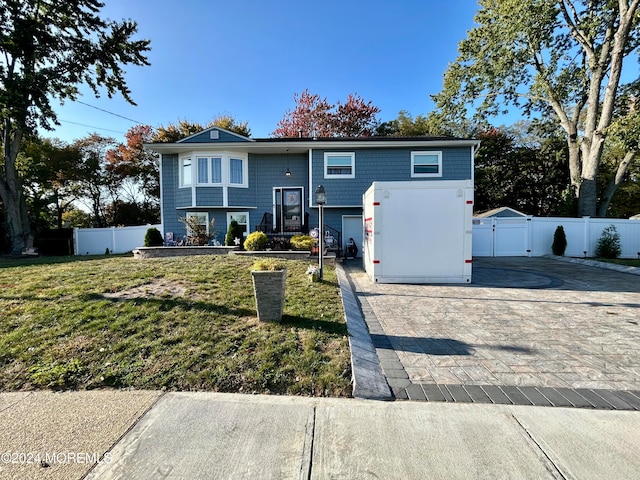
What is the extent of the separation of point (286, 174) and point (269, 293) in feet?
34.8

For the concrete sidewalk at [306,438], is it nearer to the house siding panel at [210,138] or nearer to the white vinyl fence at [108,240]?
the house siding panel at [210,138]

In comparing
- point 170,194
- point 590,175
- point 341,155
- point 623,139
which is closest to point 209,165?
point 170,194

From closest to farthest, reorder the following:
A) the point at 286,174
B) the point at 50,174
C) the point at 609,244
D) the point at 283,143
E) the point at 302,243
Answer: the point at 302,243 < the point at 609,244 < the point at 283,143 < the point at 286,174 < the point at 50,174

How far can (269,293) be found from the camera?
4.25 metres

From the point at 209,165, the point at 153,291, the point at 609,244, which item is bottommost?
the point at 153,291

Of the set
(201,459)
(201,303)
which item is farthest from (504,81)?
(201,459)

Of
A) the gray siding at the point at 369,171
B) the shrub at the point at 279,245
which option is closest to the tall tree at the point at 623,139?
the gray siding at the point at 369,171

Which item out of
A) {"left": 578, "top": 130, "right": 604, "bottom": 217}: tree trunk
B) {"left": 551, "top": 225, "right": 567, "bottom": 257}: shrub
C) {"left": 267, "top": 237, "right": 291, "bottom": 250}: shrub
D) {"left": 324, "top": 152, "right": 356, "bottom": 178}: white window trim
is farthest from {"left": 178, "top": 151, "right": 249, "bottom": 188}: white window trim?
{"left": 578, "top": 130, "right": 604, "bottom": 217}: tree trunk

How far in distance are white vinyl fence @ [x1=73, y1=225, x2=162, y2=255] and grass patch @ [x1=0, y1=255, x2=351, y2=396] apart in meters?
11.3

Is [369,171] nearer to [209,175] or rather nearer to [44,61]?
[209,175]

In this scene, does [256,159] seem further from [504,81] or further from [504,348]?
[504,81]

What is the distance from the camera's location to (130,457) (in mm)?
2021

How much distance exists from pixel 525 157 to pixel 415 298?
20.7 metres

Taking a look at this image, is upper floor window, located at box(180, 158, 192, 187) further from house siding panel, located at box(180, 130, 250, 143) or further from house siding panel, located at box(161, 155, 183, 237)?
house siding panel, located at box(180, 130, 250, 143)
